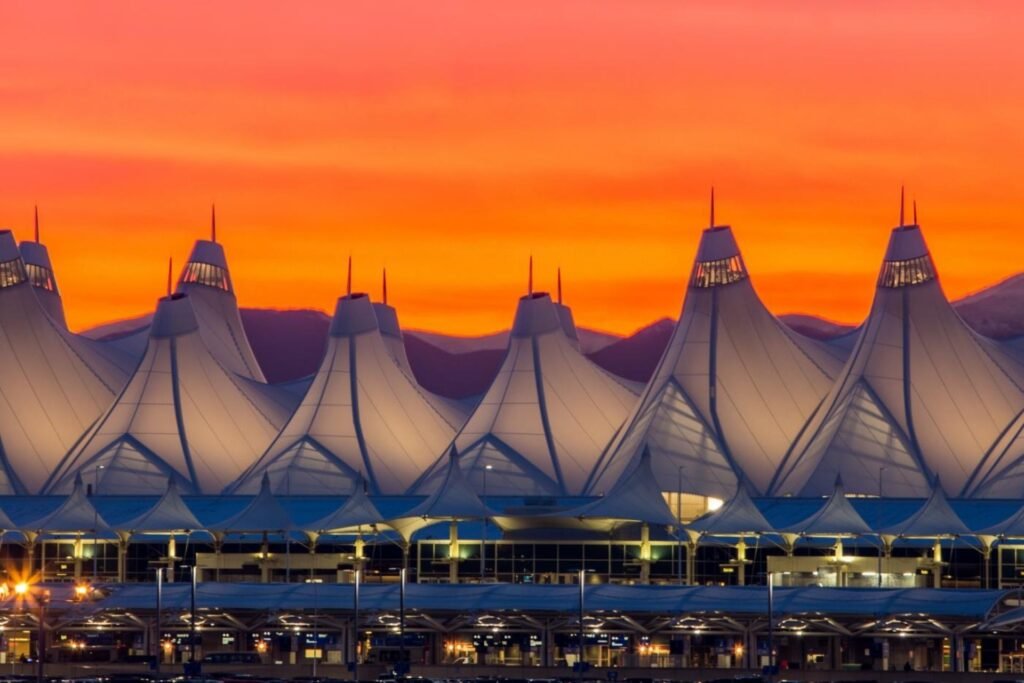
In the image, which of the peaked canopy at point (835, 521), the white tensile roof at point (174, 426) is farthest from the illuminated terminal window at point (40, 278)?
the peaked canopy at point (835, 521)

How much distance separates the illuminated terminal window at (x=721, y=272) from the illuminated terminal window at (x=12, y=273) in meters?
39.1

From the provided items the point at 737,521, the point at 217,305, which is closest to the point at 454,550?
the point at 737,521

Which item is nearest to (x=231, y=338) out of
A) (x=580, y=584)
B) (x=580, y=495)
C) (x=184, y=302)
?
(x=184, y=302)

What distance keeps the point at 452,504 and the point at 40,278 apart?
51662mm

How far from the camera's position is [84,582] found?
144500 millimetres

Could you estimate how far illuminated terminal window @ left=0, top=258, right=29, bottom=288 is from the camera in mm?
177125

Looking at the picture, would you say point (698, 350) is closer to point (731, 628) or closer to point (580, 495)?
point (580, 495)

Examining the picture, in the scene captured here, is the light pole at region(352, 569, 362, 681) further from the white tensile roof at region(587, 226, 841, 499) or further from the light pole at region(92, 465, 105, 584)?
the white tensile roof at region(587, 226, 841, 499)

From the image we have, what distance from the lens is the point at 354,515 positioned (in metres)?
152

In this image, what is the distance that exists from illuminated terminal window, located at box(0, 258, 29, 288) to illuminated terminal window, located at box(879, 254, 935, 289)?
49.0m

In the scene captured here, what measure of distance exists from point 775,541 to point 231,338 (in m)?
49.2

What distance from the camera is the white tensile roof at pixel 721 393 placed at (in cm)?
15750

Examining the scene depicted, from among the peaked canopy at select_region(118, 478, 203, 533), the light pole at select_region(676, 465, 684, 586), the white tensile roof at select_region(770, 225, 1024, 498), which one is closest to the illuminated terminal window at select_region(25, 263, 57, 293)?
the peaked canopy at select_region(118, 478, 203, 533)

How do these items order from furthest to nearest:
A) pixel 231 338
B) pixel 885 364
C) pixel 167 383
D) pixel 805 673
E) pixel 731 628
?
1. pixel 231 338
2. pixel 167 383
3. pixel 885 364
4. pixel 731 628
5. pixel 805 673
